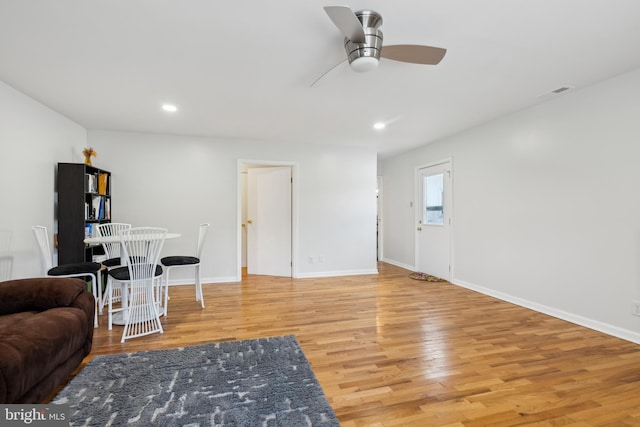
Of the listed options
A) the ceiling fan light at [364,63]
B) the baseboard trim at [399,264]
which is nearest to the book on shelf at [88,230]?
the ceiling fan light at [364,63]

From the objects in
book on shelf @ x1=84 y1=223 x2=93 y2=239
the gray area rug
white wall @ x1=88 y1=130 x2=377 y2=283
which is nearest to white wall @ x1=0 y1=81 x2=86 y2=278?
book on shelf @ x1=84 y1=223 x2=93 y2=239

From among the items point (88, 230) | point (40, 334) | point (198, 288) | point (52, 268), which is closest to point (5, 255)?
point (52, 268)

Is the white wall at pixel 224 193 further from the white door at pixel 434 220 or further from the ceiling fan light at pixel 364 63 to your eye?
the ceiling fan light at pixel 364 63

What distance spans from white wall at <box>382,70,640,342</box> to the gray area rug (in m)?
2.86

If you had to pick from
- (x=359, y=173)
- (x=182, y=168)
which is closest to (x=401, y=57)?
(x=359, y=173)

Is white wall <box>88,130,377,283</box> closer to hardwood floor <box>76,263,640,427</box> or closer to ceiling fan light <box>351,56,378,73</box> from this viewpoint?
hardwood floor <box>76,263,640,427</box>

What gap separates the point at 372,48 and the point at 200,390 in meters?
2.42

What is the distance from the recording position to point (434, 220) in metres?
5.16

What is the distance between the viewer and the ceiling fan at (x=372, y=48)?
1824mm

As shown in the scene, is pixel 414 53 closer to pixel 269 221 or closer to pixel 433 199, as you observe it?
pixel 433 199

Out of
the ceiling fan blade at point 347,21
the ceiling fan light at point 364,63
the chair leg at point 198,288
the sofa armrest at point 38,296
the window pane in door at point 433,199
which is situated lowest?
the chair leg at point 198,288

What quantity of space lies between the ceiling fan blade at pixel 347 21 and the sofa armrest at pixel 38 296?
2.45 metres

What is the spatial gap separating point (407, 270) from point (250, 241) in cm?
307

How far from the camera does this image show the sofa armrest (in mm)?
1991
